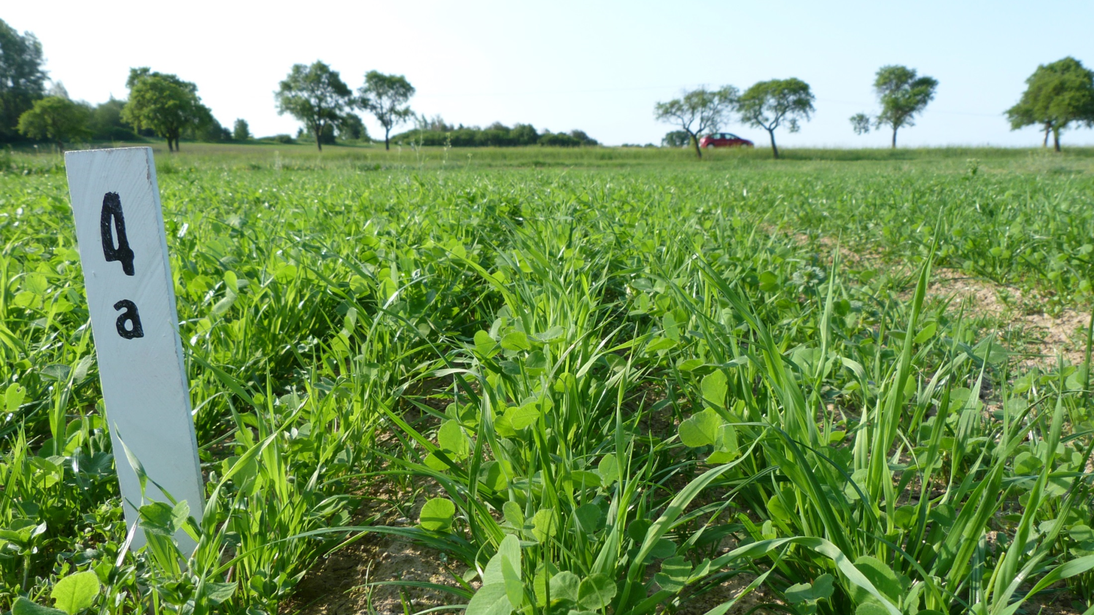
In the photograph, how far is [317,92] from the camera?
5866 centimetres

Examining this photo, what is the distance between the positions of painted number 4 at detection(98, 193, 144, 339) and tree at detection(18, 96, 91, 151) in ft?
184

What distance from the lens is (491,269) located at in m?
2.62

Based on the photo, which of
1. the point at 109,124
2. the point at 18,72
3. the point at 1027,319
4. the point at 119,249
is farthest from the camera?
the point at 109,124

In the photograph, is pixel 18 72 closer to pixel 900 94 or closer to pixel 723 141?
pixel 723 141

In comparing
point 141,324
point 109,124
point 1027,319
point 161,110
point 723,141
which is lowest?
point 1027,319

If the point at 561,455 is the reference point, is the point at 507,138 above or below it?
above

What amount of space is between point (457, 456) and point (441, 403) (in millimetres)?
652

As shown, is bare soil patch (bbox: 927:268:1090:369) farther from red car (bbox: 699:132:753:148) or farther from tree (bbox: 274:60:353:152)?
tree (bbox: 274:60:353:152)

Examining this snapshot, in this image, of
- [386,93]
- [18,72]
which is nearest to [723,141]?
[386,93]

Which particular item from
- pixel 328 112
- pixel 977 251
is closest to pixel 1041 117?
pixel 977 251

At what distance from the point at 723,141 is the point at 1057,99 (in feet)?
78.5

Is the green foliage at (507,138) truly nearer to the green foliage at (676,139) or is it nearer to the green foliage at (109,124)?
the green foliage at (676,139)

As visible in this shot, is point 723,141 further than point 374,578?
Yes

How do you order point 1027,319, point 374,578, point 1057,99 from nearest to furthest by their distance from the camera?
point 374,578 → point 1027,319 → point 1057,99
